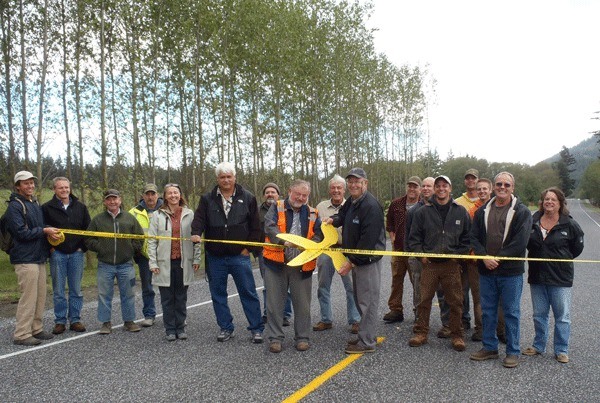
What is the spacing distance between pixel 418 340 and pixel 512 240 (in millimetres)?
1614

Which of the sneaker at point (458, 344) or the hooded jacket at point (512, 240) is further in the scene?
the sneaker at point (458, 344)

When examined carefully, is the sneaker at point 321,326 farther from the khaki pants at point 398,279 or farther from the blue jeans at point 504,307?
the blue jeans at point 504,307

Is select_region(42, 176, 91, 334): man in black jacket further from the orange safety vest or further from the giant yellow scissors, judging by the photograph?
the giant yellow scissors

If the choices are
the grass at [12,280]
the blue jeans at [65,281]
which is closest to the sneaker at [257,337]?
the blue jeans at [65,281]

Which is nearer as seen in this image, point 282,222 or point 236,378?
point 236,378

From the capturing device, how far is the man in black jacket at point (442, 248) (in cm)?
545

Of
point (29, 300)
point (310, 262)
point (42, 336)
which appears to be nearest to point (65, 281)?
point (29, 300)

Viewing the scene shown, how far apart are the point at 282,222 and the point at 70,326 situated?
339 cm

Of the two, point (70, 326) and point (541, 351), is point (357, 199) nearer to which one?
point (541, 351)

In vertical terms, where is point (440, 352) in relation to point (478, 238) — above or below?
below

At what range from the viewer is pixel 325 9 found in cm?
2570

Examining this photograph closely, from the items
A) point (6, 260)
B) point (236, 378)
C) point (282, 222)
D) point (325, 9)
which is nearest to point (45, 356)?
point (236, 378)

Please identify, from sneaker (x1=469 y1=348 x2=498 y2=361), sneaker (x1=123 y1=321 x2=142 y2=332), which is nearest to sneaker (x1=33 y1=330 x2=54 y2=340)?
sneaker (x1=123 y1=321 x2=142 y2=332)

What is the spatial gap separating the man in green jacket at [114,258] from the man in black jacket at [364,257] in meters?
3.11
